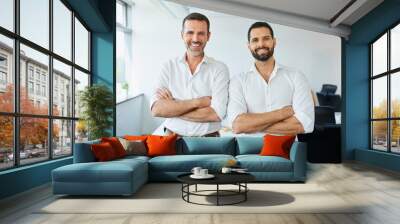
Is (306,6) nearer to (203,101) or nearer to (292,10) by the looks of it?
(292,10)

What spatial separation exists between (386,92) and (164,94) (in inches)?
185

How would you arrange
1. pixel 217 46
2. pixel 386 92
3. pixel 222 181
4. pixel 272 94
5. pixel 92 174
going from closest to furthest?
pixel 222 181, pixel 92 174, pixel 272 94, pixel 217 46, pixel 386 92

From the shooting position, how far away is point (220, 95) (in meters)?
7.25

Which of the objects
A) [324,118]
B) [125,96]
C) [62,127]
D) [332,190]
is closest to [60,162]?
[62,127]

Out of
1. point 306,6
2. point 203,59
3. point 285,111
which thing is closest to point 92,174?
point 203,59

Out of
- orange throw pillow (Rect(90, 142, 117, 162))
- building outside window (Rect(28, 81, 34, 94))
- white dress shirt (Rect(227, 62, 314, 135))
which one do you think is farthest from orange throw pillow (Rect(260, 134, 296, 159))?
building outside window (Rect(28, 81, 34, 94))

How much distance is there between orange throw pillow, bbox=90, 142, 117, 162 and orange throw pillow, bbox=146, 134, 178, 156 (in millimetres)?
961

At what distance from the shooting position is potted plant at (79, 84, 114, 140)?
287 inches

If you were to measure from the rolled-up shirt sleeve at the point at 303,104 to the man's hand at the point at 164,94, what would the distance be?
2256mm

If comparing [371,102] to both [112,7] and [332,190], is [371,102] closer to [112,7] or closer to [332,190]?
[332,190]

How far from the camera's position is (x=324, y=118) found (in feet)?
28.0

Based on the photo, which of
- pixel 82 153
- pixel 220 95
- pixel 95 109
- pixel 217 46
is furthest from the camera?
pixel 217 46

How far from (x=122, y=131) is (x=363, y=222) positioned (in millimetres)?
5940

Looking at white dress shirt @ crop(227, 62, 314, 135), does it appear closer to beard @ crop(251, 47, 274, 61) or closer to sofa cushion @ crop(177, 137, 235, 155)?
beard @ crop(251, 47, 274, 61)
